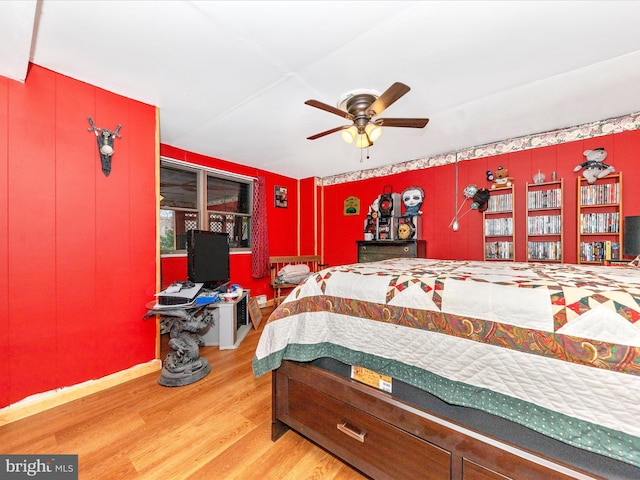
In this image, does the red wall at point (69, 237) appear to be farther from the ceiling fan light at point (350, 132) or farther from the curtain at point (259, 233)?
the curtain at point (259, 233)

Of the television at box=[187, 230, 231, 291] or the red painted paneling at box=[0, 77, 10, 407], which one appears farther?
the television at box=[187, 230, 231, 291]

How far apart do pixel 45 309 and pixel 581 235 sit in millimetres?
4958

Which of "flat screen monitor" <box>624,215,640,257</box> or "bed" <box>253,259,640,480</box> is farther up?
"flat screen monitor" <box>624,215,640,257</box>

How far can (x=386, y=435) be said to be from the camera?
1.11m

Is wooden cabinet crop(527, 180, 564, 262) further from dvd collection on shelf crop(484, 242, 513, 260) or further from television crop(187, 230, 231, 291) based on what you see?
television crop(187, 230, 231, 291)

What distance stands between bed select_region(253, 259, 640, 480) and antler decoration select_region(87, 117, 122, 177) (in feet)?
6.35

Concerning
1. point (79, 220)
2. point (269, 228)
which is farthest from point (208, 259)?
Answer: point (269, 228)

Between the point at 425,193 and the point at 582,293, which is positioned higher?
the point at 425,193

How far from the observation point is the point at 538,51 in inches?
68.0

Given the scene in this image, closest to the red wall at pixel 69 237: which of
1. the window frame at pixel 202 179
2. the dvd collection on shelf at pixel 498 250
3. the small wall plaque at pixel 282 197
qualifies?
the window frame at pixel 202 179

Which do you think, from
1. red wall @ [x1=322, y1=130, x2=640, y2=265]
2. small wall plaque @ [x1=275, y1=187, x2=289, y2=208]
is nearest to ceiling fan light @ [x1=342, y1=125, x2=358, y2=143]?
red wall @ [x1=322, y1=130, x2=640, y2=265]

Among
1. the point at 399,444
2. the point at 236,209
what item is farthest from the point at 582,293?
the point at 236,209

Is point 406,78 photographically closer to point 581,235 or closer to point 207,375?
point 581,235

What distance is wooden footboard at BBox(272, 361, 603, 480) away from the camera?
2.78 ft
